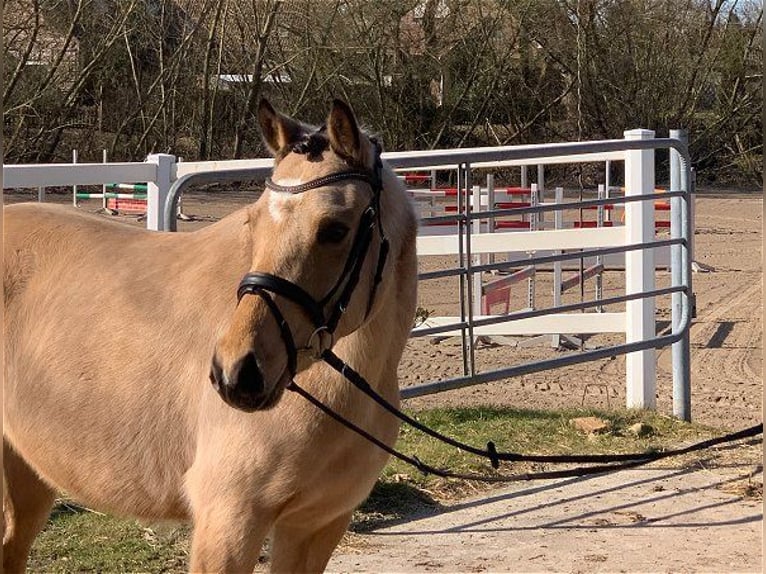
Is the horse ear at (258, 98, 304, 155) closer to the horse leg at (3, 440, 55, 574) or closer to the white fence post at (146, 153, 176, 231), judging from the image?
the horse leg at (3, 440, 55, 574)

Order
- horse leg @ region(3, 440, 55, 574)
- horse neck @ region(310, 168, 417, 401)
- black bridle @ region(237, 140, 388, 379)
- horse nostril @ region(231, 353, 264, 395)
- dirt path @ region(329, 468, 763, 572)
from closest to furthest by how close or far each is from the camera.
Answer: horse nostril @ region(231, 353, 264, 395) → black bridle @ region(237, 140, 388, 379) → horse neck @ region(310, 168, 417, 401) → horse leg @ region(3, 440, 55, 574) → dirt path @ region(329, 468, 763, 572)

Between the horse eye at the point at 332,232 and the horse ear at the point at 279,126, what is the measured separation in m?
0.34

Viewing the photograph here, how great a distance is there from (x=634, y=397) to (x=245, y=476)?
4.85m

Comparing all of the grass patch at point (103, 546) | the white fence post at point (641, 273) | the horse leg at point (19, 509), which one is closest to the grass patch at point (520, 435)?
the white fence post at point (641, 273)

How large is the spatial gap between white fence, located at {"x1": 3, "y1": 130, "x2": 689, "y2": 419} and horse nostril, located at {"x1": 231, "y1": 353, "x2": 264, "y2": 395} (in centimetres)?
244

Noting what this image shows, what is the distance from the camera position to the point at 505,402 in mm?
7887

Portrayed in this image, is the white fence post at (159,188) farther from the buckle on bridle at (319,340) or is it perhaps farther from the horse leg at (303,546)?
the buckle on bridle at (319,340)

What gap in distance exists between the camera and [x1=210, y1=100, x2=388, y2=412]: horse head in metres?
2.54

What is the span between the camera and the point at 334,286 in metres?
2.71

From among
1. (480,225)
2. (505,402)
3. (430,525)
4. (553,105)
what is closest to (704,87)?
(553,105)

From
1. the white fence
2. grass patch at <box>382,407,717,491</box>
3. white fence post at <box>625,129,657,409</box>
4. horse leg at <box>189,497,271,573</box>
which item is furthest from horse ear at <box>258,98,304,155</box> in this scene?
white fence post at <box>625,129,657,409</box>

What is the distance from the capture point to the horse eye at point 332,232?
2.69 m

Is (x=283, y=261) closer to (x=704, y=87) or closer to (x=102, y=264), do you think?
(x=102, y=264)

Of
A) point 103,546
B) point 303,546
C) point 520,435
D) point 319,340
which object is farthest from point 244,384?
point 520,435
